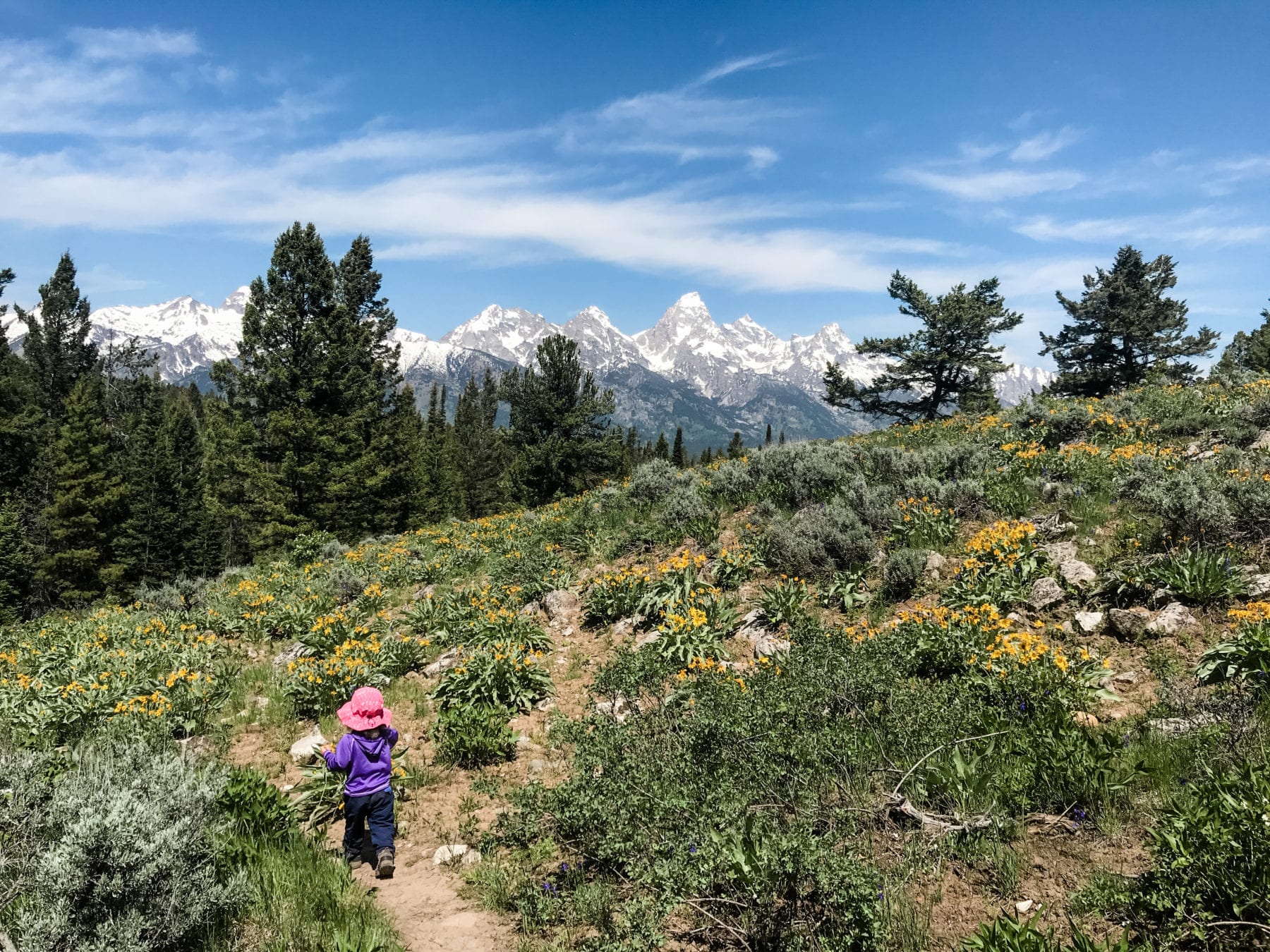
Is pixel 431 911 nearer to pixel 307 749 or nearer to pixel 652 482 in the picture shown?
pixel 307 749

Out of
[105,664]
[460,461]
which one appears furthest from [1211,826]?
[460,461]

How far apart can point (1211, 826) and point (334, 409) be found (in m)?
30.4

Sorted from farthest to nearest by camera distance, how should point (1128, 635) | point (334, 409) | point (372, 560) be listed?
point (334, 409), point (372, 560), point (1128, 635)

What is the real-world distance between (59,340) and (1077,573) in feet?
246

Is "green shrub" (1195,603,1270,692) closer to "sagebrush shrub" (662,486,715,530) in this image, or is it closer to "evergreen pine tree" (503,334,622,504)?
"sagebrush shrub" (662,486,715,530)

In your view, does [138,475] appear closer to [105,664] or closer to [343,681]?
[105,664]

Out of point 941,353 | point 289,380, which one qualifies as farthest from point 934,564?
point 289,380

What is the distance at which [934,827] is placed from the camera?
4086mm

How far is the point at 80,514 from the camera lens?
111 ft

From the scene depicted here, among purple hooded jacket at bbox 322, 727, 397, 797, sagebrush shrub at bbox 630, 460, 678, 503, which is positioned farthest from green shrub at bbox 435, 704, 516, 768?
sagebrush shrub at bbox 630, 460, 678, 503

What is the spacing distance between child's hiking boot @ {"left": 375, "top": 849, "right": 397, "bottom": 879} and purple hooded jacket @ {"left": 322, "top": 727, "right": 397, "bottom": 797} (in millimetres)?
515

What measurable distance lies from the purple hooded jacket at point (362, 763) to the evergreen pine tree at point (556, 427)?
2313cm

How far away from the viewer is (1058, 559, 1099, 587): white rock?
7.12m

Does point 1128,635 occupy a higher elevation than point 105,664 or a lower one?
higher
